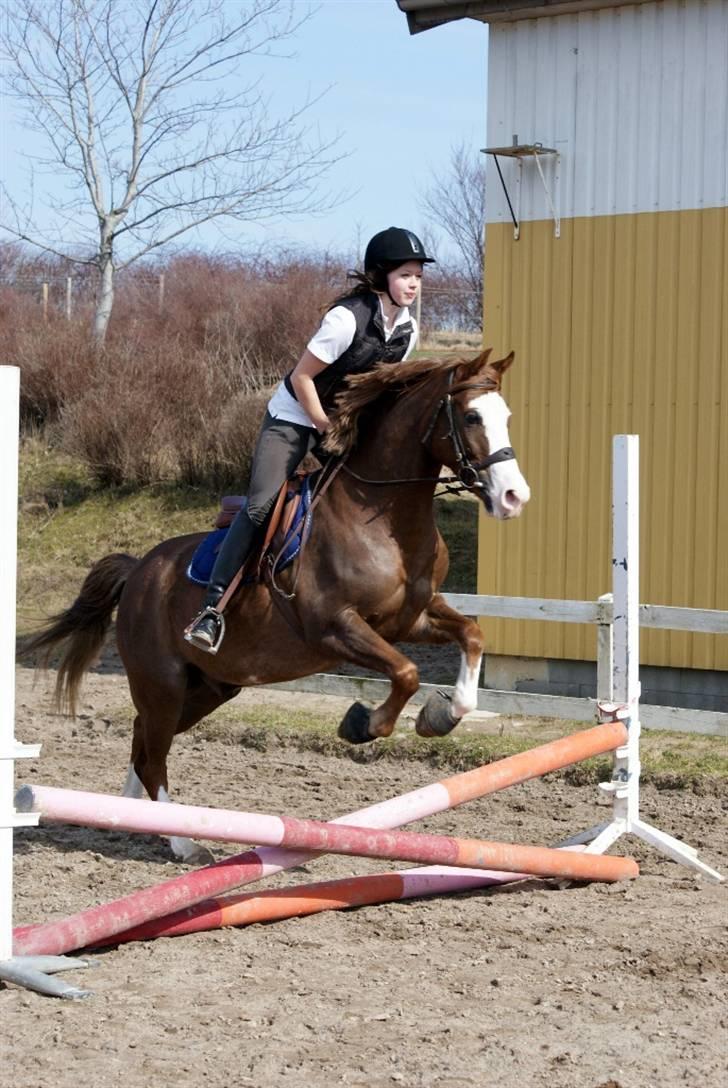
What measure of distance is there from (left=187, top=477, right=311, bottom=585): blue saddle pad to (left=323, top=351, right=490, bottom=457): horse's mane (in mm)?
243

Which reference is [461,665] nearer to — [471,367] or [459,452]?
[459,452]

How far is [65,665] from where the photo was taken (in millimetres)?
7195

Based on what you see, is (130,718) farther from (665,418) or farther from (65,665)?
(665,418)

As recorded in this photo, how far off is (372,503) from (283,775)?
281cm

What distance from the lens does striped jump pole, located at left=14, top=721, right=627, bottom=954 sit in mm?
4520

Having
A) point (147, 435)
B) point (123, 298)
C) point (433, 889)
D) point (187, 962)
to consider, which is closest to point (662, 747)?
point (433, 889)

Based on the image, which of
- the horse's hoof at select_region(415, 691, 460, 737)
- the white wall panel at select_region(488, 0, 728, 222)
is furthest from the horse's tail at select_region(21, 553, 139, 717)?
the white wall panel at select_region(488, 0, 728, 222)

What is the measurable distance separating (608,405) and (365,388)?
5.05m

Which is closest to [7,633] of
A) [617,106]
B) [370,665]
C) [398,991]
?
[398,991]

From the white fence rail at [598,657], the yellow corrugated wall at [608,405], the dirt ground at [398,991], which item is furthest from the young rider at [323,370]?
the yellow corrugated wall at [608,405]

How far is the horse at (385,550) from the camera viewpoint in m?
5.43

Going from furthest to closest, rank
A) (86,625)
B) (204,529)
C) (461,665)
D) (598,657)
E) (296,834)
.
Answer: (204,529), (598,657), (86,625), (461,665), (296,834)

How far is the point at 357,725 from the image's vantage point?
559cm

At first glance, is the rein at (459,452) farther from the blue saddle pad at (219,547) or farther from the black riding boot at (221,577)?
the black riding boot at (221,577)
